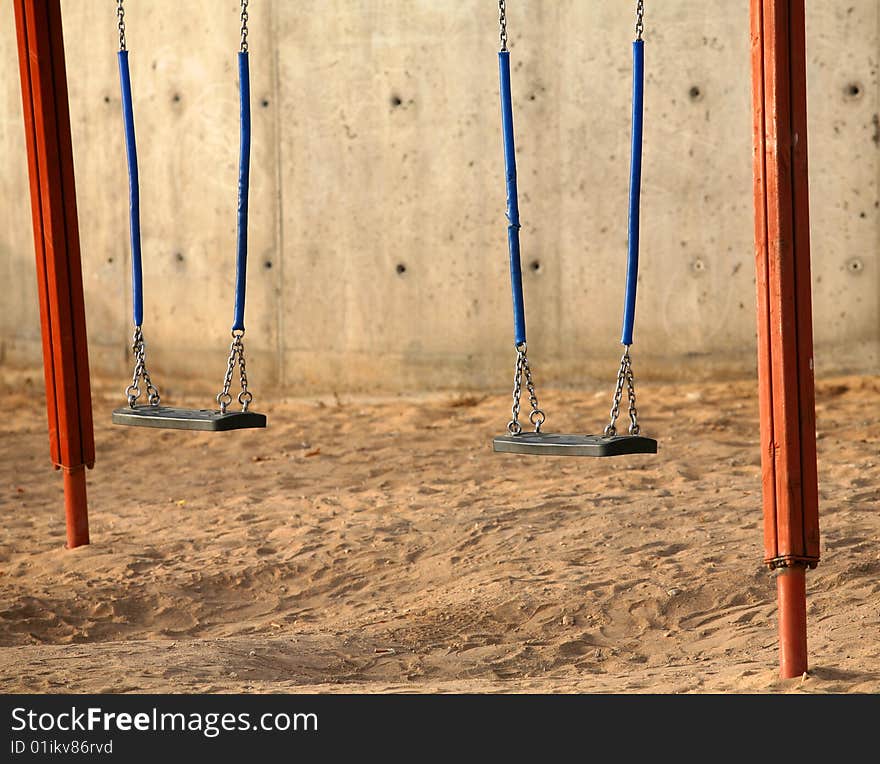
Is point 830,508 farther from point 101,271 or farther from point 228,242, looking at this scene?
point 101,271

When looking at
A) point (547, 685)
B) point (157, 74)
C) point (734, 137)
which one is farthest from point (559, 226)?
point (547, 685)

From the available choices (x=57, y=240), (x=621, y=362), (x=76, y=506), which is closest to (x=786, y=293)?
(x=621, y=362)

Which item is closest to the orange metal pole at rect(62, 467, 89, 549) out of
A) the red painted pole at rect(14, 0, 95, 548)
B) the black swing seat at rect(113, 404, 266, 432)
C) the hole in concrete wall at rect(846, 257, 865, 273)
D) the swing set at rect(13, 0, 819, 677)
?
the red painted pole at rect(14, 0, 95, 548)

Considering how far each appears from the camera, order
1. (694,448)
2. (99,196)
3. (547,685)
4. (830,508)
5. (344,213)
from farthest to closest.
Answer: (99,196) < (344,213) < (694,448) < (830,508) < (547,685)

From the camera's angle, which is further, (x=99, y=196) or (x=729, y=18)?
(x=99, y=196)

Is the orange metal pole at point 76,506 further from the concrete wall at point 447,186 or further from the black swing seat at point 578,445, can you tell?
the concrete wall at point 447,186

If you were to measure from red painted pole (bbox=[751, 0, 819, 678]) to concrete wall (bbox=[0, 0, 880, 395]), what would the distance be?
14.2 feet

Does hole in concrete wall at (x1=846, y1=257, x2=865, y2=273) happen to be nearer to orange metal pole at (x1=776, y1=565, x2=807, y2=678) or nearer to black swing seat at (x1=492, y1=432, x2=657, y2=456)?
black swing seat at (x1=492, y1=432, x2=657, y2=456)

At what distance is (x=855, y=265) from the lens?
781 centimetres

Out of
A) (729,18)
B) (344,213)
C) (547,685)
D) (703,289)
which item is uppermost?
(729,18)

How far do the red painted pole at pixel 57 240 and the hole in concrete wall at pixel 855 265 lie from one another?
15.1 ft

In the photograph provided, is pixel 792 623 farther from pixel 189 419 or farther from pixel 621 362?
pixel 189 419

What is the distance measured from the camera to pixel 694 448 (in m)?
6.82

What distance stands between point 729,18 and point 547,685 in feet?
17.4
